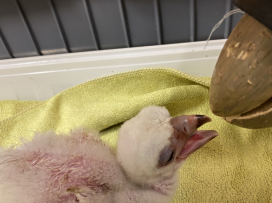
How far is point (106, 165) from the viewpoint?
59cm

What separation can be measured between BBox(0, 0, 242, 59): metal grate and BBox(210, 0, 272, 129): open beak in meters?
0.61

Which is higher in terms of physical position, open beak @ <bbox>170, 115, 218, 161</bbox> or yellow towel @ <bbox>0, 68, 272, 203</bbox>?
open beak @ <bbox>170, 115, 218, 161</bbox>

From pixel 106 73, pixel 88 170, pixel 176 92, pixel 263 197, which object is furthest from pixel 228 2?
pixel 88 170

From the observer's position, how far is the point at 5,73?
109 centimetres

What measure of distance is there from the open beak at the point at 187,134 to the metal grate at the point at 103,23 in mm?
532

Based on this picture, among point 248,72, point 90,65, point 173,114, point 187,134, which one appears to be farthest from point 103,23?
point 248,72

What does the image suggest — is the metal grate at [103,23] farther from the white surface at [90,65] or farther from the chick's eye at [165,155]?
the chick's eye at [165,155]

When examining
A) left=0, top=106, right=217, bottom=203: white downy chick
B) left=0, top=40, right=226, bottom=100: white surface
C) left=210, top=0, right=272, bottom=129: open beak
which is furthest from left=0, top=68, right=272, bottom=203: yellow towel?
left=210, top=0, right=272, bottom=129: open beak

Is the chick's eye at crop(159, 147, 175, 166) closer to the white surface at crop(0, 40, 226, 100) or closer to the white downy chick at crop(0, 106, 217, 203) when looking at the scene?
the white downy chick at crop(0, 106, 217, 203)

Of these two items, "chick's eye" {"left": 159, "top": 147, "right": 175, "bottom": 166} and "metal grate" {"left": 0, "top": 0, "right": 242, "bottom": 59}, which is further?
"metal grate" {"left": 0, "top": 0, "right": 242, "bottom": 59}

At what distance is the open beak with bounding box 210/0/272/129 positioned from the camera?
0.35 meters

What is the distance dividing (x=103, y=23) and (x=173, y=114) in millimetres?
494

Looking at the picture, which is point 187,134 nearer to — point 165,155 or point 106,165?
point 165,155

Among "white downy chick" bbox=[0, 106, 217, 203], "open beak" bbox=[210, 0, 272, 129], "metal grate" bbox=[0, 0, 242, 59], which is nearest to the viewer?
"open beak" bbox=[210, 0, 272, 129]
